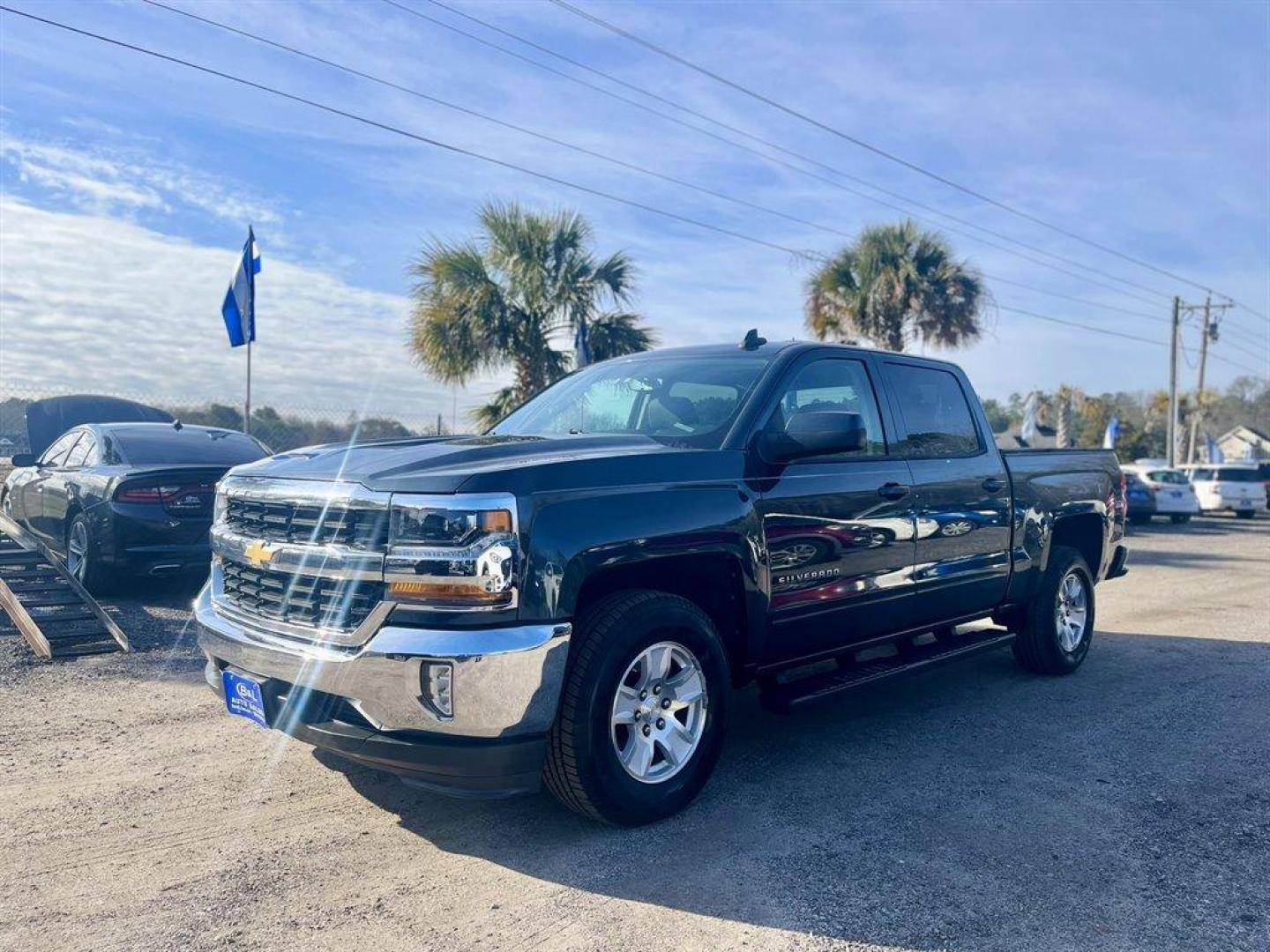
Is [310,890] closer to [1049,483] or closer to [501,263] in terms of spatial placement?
[1049,483]

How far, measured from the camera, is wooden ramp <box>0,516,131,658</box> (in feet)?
21.3

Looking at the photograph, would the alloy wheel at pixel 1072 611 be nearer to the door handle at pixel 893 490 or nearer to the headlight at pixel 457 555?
the door handle at pixel 893 490

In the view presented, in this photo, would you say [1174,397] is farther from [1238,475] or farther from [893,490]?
[893,490]

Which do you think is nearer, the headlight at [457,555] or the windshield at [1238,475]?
the headlight at [457,555]

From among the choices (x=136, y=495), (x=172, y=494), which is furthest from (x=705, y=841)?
(x=136, y=495)

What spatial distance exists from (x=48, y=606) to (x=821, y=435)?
583 cm

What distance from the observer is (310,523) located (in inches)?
145

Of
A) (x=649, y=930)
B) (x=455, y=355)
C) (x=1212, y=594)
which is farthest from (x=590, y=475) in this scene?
(x=455, y=355)

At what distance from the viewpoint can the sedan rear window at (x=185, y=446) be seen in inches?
334

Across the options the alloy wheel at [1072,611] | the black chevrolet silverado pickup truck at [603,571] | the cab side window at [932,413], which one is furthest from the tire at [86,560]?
the alloy wheel at [1072,611]

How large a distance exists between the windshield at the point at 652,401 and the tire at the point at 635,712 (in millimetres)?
858

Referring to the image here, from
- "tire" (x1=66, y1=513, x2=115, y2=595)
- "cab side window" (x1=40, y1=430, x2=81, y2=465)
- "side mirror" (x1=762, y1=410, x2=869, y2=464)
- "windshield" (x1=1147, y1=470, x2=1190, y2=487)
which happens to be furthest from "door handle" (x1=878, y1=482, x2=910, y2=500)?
"windshield" (x1=1147, y1=470, x2=1190, y2=487)

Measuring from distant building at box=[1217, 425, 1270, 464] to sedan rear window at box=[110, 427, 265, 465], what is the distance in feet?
238

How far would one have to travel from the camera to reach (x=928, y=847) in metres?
3.68
